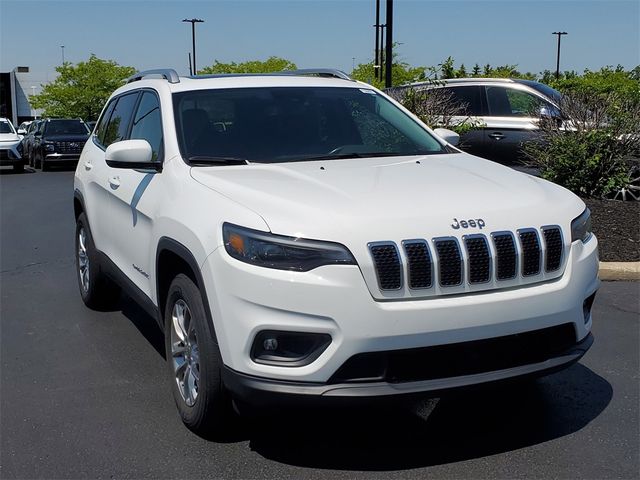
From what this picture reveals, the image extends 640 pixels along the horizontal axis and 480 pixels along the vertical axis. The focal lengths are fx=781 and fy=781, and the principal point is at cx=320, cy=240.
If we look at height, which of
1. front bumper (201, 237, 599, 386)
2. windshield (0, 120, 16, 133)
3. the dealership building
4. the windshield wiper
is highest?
the windshield wiper

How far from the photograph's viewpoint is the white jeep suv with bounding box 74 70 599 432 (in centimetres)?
325

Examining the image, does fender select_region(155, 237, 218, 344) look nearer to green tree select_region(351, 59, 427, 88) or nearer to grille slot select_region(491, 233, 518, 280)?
grille slot select_region(491, 233, 518, 280)

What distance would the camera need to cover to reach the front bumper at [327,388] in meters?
3.27

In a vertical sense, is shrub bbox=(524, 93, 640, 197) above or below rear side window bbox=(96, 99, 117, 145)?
below

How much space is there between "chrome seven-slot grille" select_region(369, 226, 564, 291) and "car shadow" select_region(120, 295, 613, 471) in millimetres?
503

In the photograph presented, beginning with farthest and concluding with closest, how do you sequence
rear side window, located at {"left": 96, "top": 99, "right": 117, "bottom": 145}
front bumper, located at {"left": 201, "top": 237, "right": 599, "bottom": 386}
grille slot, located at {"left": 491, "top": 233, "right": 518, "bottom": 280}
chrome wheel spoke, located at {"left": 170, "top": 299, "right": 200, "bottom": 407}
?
rear side window, located at {"left": 96, "top": 99, "right": 117, "bottom": 145} → chrome wheel spoke, located at {"left": 170, "top": 299, "right": 200, "bottom": 407} → grille slot, located at {"left": 491, "top": 233, "right": 518, "bottom": 280} → front bumper, located at {"left": 201, "top": 237, "right": 599, "bottom": 386}

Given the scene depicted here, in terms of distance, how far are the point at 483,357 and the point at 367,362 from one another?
551mm

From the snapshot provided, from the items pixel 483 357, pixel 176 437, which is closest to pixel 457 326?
pixel 483 357

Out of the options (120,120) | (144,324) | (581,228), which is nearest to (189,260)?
(581,228)

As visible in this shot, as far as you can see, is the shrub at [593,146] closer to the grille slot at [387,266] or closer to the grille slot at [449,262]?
the grille slot at [449,262]

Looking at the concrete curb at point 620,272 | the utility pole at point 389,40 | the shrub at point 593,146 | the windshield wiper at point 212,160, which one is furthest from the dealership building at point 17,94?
the windshield wiper at point 212,160

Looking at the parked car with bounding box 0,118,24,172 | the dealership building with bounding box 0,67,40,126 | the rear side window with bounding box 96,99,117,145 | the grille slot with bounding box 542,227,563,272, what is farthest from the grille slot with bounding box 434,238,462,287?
the dealership building with bounding box 0,67,40,126

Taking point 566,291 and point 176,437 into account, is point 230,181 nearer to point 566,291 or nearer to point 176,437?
point 176,437

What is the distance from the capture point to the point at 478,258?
3377 millimetres
